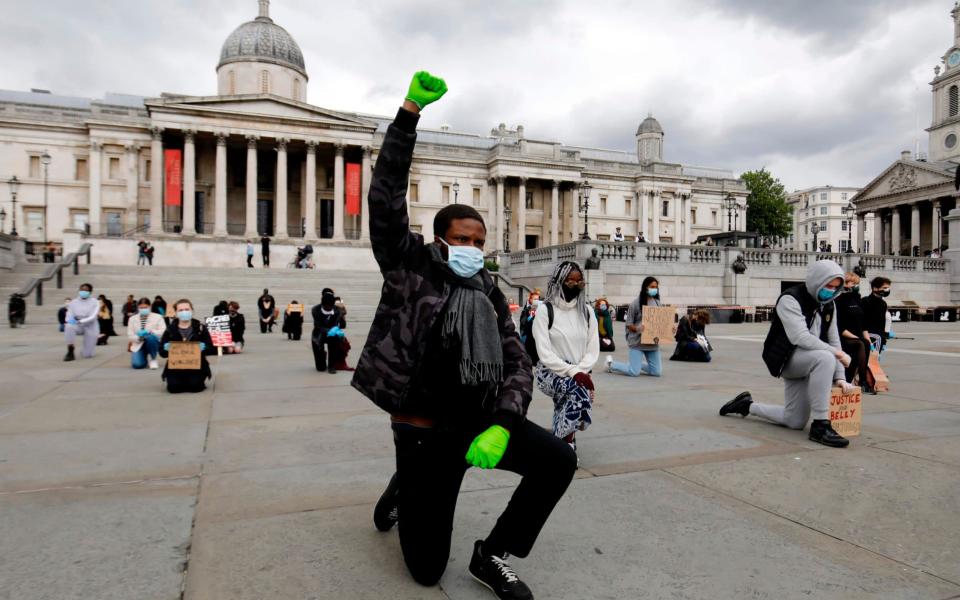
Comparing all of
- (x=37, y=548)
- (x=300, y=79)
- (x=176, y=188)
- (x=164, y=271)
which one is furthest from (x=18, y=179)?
(x=37, y=548)

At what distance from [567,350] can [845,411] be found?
9.12 ft

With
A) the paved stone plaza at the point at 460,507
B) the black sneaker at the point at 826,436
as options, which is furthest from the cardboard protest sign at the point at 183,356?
the black sneaker at the point at 826,436

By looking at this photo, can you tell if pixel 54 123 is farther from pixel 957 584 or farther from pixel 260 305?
pixel 957 584

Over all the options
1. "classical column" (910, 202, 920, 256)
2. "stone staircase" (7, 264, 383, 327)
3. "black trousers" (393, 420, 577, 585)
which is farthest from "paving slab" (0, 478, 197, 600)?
"classical column" (910, 202, 920, 256)

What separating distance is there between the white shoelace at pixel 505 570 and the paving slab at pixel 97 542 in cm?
144

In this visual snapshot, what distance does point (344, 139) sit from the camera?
168 ft

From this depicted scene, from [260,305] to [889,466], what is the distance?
61.0 ft

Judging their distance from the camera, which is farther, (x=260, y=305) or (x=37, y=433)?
(x=260, y=305)

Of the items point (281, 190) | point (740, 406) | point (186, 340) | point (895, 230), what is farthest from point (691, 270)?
point (895, 230)

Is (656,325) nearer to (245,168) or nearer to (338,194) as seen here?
(338,194)

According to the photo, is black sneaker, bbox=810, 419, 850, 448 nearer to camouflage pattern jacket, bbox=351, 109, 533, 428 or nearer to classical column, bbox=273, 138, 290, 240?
camouflage pattern jacket, bbox=351, 109, 533, 428

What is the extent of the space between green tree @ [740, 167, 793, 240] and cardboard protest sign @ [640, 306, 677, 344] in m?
77.8

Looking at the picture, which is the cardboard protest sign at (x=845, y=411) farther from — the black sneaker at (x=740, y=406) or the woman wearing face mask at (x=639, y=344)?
the woman wearing face mask at (x=639, y=344)

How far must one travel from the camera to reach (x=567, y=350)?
5.36 meters
